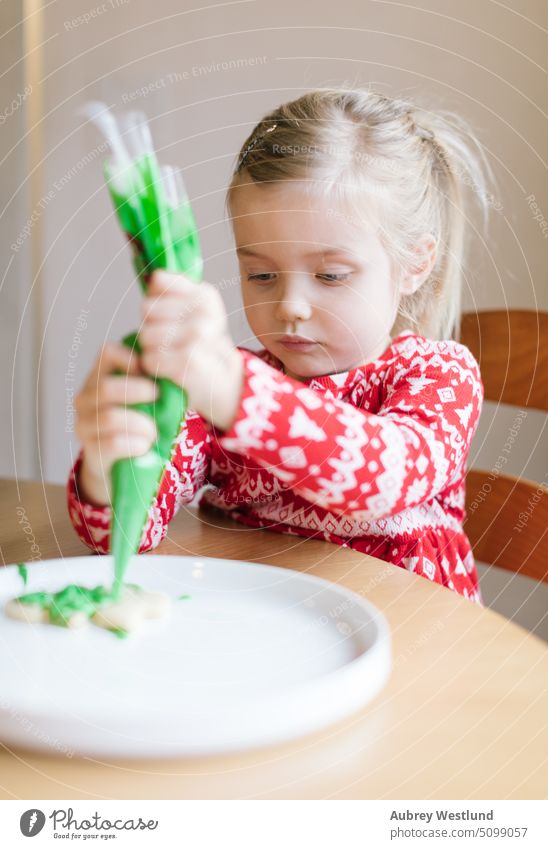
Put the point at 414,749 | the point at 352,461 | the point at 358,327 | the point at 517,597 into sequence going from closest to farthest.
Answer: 1. the point at 414,749
2. the point at 352,461
3. the point at 358,327
4. the point at 517,597

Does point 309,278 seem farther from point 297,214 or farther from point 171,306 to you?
point 171,306

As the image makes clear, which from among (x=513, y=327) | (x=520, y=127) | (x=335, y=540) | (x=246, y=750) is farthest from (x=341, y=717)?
(x=520, y=127)

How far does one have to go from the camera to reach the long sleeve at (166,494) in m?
0.50

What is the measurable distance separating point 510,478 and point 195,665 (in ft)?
1.25

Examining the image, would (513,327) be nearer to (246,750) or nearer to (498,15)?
(498,15)

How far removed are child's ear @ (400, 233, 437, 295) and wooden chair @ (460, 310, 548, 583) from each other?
12 centimetres

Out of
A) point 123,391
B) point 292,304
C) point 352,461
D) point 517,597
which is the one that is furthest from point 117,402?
point 517,597

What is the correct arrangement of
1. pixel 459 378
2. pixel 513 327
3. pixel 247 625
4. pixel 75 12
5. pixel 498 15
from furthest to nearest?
pixel 75 12 → pixel 498 15 → pixel 513 327 → pixel 459 378 → pixel 247 625

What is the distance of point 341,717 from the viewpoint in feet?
0.95

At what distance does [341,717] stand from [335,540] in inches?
11.8

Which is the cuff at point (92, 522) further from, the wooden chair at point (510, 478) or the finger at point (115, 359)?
the wooden chair at point (510, 478)

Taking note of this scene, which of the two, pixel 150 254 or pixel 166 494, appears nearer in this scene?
pixel 150 254

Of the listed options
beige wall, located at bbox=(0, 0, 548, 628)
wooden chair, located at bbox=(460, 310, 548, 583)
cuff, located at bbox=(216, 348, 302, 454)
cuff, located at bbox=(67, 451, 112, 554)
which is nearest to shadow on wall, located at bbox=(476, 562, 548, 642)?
beige wall, located at bbox=(0, 0, 548, 628)

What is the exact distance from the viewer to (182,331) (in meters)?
0.30
